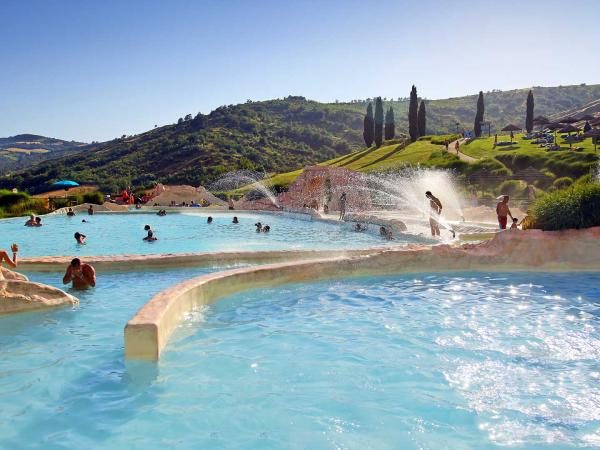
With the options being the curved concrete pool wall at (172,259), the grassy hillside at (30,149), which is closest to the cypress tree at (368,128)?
the curved concrete pool wall at (172,259)

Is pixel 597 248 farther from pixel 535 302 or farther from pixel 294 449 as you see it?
pixel 294 449

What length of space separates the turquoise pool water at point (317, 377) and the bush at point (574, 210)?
2414mm

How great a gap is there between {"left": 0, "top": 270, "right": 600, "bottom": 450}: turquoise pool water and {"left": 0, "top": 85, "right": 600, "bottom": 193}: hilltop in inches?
2219

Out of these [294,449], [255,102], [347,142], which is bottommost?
[294,449]

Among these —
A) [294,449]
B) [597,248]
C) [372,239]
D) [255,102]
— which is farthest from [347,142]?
[294,449]

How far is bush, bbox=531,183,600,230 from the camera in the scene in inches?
390

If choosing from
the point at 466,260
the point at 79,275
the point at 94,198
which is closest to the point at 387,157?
the point at 94,198

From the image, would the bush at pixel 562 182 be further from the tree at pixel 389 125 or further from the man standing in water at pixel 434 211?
the tree at pixel 389 125

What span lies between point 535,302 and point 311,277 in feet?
11.0

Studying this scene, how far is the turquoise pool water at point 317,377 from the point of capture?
406cm

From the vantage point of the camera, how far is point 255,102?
136 m

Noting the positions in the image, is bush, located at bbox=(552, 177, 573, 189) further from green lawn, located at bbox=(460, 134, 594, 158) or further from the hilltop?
the hilltop

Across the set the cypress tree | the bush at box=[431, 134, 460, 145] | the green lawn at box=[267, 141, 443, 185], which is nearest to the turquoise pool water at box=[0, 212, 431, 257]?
the green lawn at box=[267, 141, 443, 185]

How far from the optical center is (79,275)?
862 centimetres
